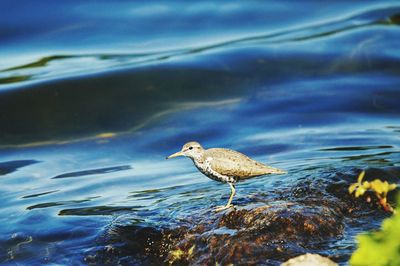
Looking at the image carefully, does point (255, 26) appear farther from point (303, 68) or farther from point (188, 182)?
point (188, 182)

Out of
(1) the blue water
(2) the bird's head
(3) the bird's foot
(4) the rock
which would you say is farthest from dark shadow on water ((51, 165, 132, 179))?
(4) the rock

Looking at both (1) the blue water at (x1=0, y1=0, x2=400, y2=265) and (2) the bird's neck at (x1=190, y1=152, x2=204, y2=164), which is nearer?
(2) the bird's neck at (x1=190, y1=152, x2=204, y2=164)

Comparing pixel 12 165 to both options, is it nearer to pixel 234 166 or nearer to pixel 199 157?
pixel 199 157

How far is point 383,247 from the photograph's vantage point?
3.99 metres

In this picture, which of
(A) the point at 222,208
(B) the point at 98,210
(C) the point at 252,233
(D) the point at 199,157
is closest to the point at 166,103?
(B) the point at 98,210

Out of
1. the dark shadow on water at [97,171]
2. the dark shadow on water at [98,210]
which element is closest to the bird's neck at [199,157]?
the dark shadow on water at [98,210]

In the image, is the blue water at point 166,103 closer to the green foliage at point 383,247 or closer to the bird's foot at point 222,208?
the bird's foot at point 222,208

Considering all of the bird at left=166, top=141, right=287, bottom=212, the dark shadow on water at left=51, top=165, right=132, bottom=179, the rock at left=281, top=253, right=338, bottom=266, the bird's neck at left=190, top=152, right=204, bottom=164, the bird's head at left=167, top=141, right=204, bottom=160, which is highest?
the bird's head at left=167, top=141, right=204, bottom=160

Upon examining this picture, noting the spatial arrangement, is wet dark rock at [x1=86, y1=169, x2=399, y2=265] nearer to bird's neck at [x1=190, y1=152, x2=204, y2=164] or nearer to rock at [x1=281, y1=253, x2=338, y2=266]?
bird's neck at [x1=190, y1=152, x2=204, y2=164]

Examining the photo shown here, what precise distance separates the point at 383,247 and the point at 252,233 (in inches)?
110

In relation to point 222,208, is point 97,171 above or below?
above

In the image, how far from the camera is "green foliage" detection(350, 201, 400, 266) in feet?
13.0

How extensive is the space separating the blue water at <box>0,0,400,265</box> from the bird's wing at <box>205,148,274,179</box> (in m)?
0.40

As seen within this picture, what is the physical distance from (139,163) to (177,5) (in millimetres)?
6484
